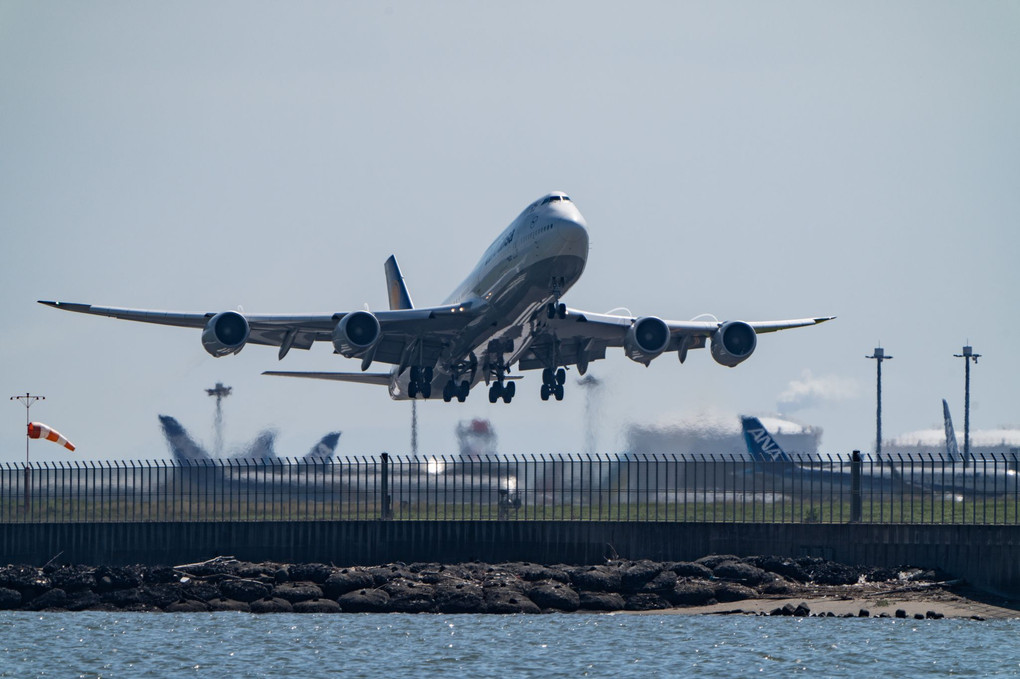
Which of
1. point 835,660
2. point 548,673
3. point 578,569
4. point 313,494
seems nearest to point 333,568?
point 313,494

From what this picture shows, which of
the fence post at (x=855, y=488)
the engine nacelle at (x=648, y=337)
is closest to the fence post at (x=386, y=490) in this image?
the fence post at (x=855, y=488)

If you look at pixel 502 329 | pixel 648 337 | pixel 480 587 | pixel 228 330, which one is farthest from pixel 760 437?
pixel 480 587

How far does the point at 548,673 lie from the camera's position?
87.4 feet

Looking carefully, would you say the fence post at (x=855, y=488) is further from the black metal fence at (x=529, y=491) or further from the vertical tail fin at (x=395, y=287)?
the vertical tail fin at (x=395, y=287)

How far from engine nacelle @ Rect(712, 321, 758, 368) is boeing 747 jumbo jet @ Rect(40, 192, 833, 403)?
3 cm

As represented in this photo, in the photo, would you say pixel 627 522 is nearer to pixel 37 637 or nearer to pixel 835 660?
pixel 835 660

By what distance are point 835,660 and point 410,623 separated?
9.31 metres

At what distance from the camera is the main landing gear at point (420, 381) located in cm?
4920

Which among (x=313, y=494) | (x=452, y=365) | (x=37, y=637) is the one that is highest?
(x=452, y=365)

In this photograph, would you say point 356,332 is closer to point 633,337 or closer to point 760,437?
point 633,337

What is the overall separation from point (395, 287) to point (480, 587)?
107ft

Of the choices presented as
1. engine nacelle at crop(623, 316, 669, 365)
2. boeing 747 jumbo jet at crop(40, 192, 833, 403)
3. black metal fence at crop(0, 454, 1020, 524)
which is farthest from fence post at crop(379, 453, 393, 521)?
engine nacelle at crop(623, 316, 669, 365)

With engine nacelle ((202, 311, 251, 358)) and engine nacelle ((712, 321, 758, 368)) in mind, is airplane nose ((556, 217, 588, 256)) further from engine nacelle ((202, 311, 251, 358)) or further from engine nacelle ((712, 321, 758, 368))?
engine nacelle ((202, 311, 251, 358))

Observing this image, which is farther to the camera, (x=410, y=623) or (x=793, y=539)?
(x=793, y=539)
